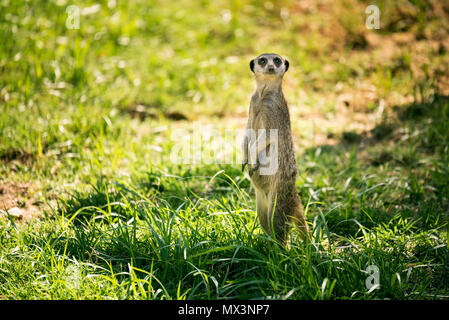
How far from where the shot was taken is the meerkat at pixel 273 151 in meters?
3.18

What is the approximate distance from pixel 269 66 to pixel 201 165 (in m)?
1.68

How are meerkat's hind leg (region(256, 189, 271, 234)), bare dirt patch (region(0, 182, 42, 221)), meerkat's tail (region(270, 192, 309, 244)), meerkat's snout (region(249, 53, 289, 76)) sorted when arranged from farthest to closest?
bare dirt patch (region(0, 182, 42, 221))
meerkat's hind leg (region(256, 189, 271, 234))
meerkat's tail (region(270, 192, 309, 244))
meerkat's snout (region(249, 53, 289, 76))

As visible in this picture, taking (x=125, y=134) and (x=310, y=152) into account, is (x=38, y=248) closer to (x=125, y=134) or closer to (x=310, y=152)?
(x=125, y=134)

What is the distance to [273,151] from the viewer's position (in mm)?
3180

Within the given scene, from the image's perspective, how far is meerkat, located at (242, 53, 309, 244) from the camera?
10.4 feet

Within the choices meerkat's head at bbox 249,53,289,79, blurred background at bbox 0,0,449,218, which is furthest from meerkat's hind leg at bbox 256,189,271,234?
blurred background at bbox 0,0,449,218

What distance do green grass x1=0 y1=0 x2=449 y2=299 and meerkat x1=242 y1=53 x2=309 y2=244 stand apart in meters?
0.19

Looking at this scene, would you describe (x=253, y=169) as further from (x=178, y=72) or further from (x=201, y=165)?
(x=178, y=72)

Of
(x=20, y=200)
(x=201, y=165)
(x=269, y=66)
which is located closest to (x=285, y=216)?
(x=269, y=66)

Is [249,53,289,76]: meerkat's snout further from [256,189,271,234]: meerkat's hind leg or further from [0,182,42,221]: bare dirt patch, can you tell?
[0,182,42,221]: bare dirt patch

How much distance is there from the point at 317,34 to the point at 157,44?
8.26 ft

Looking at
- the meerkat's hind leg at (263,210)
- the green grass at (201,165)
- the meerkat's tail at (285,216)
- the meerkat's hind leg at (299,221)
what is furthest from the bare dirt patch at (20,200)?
the meerkat's hind leg at (299,221)

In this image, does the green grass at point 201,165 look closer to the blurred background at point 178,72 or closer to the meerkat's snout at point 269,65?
the blurred background at point 178,72
